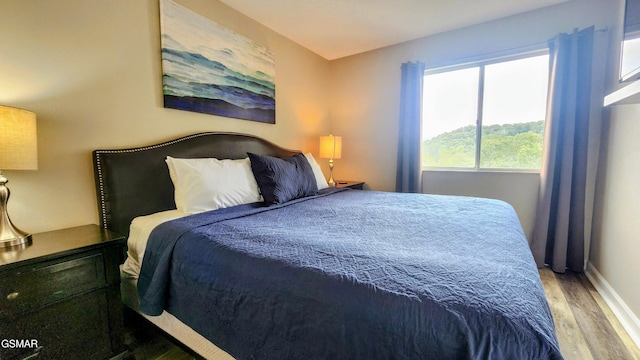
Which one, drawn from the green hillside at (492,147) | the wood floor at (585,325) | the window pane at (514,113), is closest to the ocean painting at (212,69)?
the green hillside at (492,147)

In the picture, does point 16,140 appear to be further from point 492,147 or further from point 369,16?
point 492,147

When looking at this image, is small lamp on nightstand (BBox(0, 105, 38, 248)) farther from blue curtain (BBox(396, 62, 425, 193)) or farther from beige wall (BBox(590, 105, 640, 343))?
beige wall (BBox(590, 105, 640, 343))

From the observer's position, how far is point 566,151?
2473mm

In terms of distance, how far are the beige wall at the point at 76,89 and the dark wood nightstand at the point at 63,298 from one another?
252 millimetres

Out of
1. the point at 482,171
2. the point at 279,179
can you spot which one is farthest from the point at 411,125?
the point at 279,179

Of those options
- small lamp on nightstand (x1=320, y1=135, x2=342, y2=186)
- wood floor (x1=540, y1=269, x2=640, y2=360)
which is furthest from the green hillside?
wood floor (x1=540, y1=269, x2=640, y2=360)

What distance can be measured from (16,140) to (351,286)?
1.52 m

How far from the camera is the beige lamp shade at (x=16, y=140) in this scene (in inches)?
45.0

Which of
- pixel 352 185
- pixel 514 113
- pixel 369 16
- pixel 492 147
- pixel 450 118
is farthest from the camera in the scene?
pixel 352 185

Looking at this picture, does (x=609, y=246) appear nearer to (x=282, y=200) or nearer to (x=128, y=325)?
(x=282, y=200)

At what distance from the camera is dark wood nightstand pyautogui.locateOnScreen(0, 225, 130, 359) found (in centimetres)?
106

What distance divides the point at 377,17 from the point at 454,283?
2.71 m

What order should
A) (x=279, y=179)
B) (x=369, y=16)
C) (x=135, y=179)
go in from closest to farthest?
1. (x=135, y=179)
2. (x=279, y=179)
3. (x=369, y=16)

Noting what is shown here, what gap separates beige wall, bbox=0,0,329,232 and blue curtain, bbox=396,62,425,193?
7.49ft
